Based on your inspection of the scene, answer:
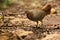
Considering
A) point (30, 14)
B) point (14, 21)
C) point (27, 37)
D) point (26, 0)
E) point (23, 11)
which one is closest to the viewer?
point (27, 37)

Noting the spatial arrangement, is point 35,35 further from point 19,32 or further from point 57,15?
point 57,15

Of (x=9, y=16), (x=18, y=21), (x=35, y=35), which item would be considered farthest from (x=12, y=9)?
(x=35, y=35)

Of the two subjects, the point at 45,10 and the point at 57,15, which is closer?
the point at 45,10

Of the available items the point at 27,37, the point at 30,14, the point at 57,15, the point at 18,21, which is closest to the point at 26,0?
the point at 57,15

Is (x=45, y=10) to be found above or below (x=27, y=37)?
above

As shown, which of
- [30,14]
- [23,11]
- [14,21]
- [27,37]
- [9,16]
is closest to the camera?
[27,37]

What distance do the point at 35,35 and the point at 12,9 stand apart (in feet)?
12.8

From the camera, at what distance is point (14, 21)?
8.32 metres

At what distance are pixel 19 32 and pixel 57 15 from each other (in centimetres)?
294

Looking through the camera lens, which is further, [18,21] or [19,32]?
[18,21]

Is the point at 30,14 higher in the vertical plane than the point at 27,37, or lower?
higher

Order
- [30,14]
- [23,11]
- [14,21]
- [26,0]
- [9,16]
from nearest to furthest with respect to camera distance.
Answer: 1. [30,14]
2. [14,21]
3. [9,16]
4. [23,11]
5. [26,0]

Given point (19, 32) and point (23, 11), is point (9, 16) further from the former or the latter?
point (19, 32)

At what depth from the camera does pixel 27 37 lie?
6609 mm
